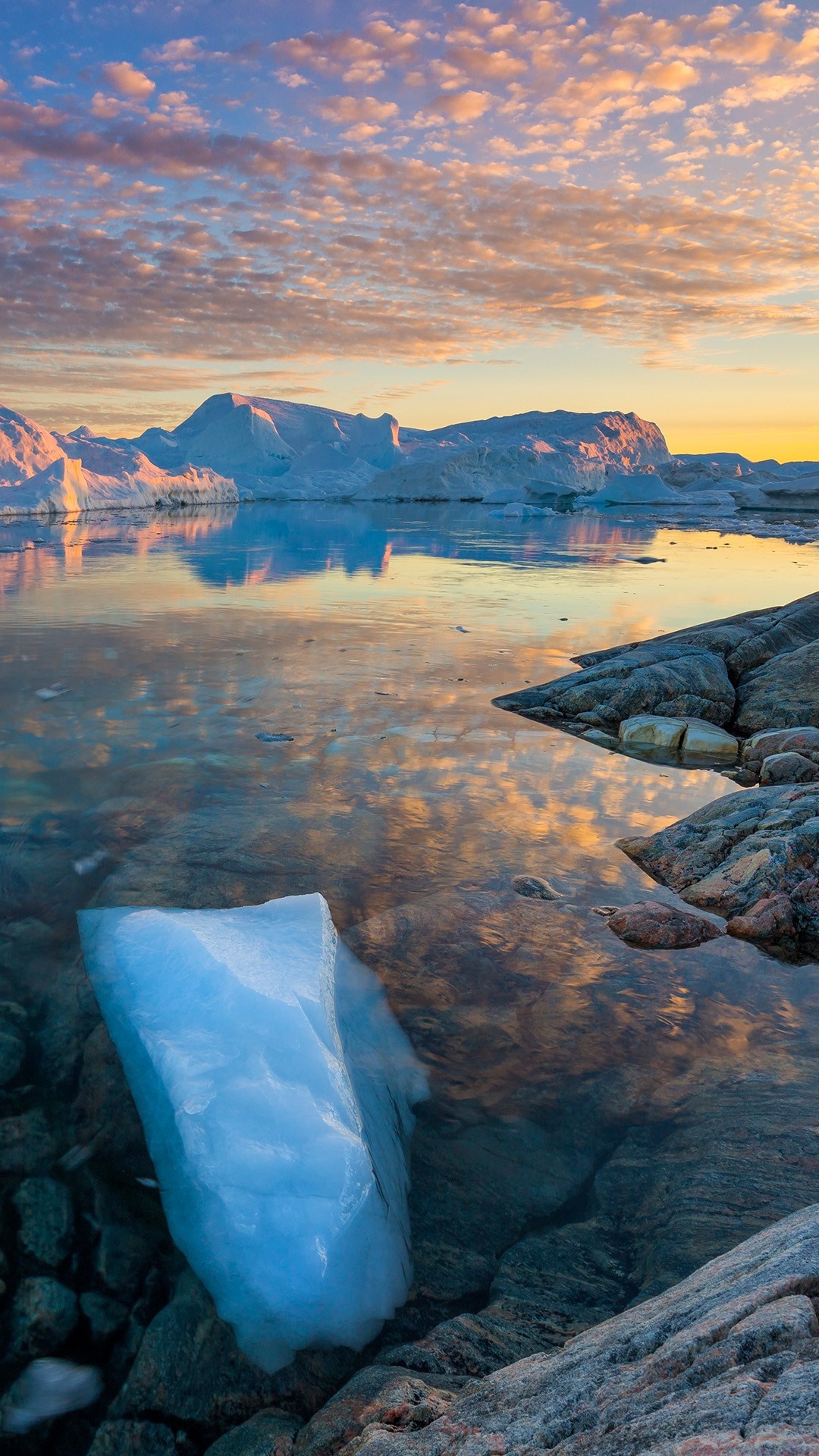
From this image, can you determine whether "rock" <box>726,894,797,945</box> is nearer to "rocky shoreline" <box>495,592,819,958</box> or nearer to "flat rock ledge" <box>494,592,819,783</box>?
"rocky shoreline" <box>495,592,819,958</box>

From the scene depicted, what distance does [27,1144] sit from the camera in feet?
8.61

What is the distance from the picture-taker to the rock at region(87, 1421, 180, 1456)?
1.90 meters

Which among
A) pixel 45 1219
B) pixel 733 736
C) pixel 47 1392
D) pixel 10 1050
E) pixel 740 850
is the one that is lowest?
pixel 47 1392

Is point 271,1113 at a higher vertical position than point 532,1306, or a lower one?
higher

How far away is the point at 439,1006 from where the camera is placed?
135 inches

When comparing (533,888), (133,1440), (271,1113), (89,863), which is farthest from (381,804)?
(133,1440)

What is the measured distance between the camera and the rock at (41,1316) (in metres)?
2.09

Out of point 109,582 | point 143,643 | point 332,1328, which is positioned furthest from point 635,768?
point 109,582

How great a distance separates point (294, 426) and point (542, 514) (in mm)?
117457

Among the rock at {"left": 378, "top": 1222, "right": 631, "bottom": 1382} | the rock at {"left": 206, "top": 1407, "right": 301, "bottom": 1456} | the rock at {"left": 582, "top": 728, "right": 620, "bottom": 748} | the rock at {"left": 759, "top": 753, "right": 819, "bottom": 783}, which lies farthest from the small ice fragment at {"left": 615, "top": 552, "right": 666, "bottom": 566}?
the rock at {"left": 206, "top": 1407, "right": 301, "bottom": 1456}

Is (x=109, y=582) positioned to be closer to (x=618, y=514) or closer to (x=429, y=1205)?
(x=429, y=1205)

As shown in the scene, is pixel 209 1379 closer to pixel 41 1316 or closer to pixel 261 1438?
pixel 261 1438

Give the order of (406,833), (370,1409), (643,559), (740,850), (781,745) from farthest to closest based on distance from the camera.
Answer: (643,559)
(781,745)
(406,833)
(740,850)
(370,1409)

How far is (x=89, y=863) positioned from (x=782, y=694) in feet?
21.3
